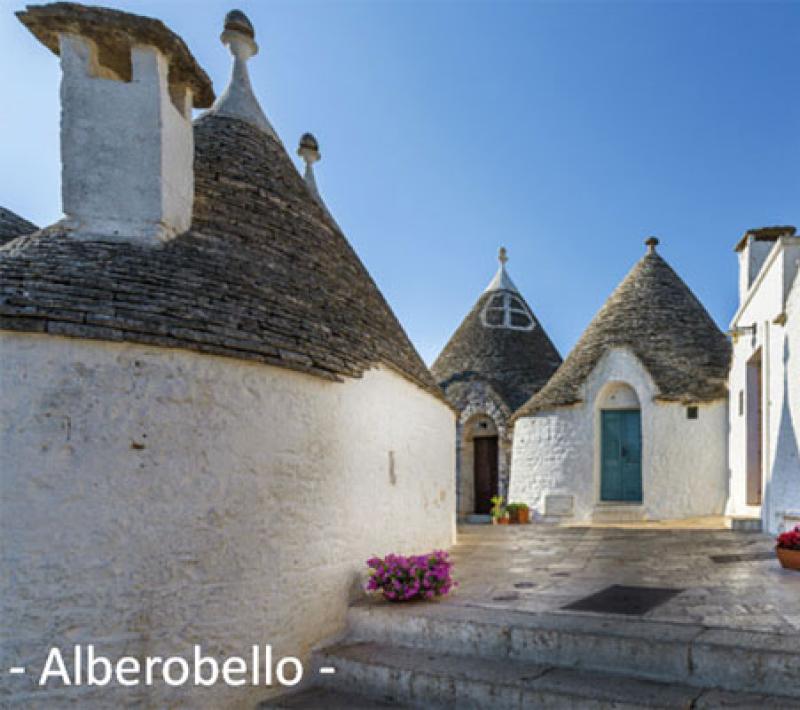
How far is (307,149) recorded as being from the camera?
11.3 meters

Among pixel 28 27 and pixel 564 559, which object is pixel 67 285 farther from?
pixel 564 559

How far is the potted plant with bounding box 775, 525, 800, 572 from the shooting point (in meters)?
6.80

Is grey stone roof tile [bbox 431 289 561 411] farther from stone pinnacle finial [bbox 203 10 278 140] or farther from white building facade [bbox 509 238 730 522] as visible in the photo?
stone pinnacle finial [bbox 203 10 278 140]

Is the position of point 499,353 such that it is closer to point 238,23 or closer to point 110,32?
point 238,23

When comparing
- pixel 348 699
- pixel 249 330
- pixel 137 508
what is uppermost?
pixel 249 330

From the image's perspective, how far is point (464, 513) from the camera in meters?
19.7

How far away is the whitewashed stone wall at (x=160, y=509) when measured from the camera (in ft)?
13.5

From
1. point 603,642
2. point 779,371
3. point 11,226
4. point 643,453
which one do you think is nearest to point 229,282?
point 603,642

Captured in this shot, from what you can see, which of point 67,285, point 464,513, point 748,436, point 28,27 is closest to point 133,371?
point 67,285

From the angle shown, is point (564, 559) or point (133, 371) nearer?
point (133, 371)

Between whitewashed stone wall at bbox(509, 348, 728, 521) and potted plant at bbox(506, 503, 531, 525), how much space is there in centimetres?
29

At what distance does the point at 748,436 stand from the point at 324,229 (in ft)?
29.8

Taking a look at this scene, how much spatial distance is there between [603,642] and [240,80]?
7.69 meters

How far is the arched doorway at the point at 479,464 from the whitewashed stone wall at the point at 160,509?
578 inches
